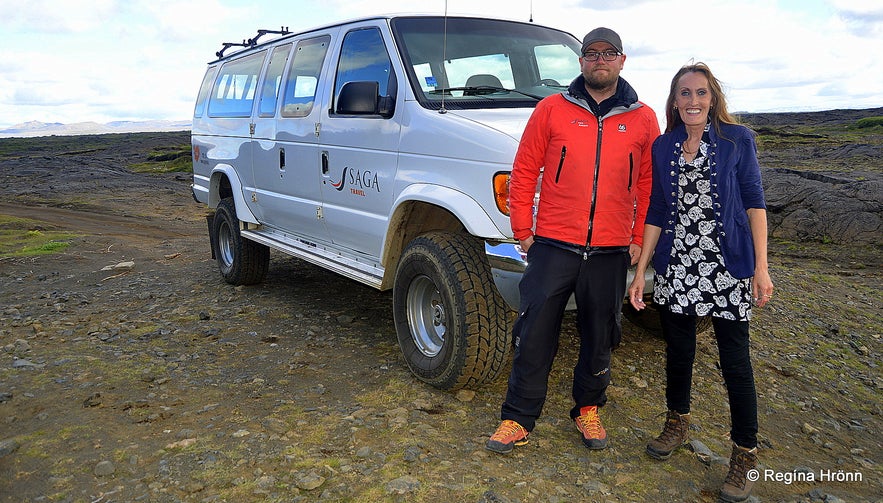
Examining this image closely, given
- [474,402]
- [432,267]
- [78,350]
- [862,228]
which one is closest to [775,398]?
[474,402]

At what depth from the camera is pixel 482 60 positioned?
4.80 metres

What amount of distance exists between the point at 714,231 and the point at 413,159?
6.20 ft

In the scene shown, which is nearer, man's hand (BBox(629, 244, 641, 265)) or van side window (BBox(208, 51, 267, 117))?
man's hand (BBox(629, 244, 641, 265))

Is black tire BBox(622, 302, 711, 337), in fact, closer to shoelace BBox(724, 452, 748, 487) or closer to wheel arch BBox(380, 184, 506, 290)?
wheel arch BBox(380, 184, 506, 290)

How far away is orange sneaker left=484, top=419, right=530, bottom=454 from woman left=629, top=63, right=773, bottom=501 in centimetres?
95

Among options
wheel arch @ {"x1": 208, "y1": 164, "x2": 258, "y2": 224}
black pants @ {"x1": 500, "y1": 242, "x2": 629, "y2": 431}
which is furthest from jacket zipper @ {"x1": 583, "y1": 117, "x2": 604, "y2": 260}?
wheel arch @ {"x1": 208, "y1": 164, "x2": 258, "y2": 224}

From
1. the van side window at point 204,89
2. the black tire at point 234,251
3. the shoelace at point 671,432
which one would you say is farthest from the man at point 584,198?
the van side window at point 204,89

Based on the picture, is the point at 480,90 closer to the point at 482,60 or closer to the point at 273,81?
the point at 482,60

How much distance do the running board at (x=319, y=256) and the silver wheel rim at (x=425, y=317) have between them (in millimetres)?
343

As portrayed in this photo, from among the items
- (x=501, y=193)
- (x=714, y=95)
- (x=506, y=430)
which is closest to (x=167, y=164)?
(x=501, y=193)

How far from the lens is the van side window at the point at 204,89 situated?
7.88m

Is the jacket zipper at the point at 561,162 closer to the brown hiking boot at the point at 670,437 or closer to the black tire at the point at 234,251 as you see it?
the brown hiking boot at the point at 670,437

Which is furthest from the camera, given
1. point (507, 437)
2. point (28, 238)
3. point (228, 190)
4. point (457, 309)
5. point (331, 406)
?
point (28, 238)

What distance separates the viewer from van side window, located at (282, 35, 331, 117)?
541 cm
